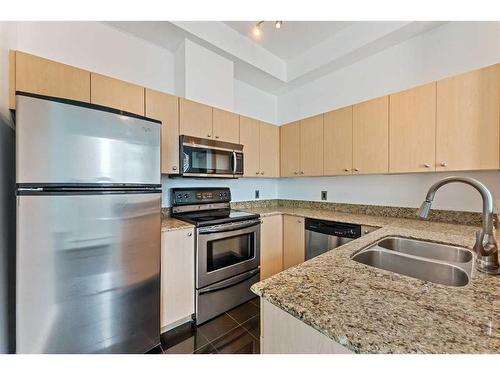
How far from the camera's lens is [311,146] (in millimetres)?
2674

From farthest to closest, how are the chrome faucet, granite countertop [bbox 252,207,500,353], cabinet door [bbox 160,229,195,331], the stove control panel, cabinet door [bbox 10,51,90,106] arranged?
the stove control panel → cabinet door [bbox 160,229,195,331] → cabinet door [bbox 10,51,90,106] → the chrome faucet → granite countertop [bbox 252,207,500,353]

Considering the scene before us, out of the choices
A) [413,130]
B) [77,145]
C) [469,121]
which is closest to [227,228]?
[77,145]

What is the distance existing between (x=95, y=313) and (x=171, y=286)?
554 millimetres

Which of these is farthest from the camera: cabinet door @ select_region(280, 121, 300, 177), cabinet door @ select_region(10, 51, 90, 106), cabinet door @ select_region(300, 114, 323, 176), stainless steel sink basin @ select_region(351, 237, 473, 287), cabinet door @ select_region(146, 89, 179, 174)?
cabinet door @ select_region(280, 121, 300, 177)

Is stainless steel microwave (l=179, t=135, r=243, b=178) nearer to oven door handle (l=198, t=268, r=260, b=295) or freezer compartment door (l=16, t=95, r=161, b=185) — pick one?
freezer compartment door (l=16, t=95, r=161, b=185)

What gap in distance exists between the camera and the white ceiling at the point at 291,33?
229 centimetres

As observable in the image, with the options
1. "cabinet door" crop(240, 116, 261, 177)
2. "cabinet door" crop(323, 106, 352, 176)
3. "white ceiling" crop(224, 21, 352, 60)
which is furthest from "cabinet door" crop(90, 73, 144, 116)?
"cabinet door" crop(323, 106, 352, 176)

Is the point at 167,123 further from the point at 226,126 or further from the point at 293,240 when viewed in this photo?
the point at 293,240

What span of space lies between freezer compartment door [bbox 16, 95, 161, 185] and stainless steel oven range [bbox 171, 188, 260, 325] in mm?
781

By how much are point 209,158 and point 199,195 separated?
47cm

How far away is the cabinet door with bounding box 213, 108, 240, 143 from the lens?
233cm

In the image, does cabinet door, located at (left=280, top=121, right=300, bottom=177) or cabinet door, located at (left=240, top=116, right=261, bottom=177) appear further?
cabinet door, located at (left=280, top=121, right=300, bottom=177)

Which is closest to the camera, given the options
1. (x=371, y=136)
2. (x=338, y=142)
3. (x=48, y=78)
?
(x=48, y=78)

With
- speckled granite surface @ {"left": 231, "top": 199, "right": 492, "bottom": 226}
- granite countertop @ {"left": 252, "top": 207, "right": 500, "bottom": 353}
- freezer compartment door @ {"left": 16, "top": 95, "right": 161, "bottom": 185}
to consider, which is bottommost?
granite countertop @ {"left": 252, "top": 207, "right": 500, "bottom": 353}
